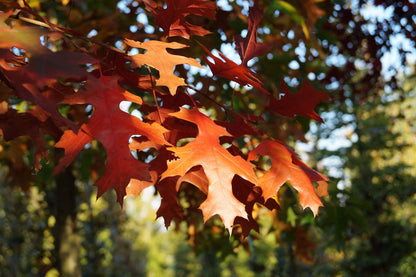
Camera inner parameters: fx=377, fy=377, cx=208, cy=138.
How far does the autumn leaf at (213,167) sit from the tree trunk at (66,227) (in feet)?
7.70

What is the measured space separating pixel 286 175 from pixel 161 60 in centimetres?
51

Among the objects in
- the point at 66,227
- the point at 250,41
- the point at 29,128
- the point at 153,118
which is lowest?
the point at 66,227

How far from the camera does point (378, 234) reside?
7.46 m

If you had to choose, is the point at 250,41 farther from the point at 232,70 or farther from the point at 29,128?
the point at 29,128

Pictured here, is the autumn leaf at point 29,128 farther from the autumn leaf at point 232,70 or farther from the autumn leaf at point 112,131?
the autumn leaf at point 232,70

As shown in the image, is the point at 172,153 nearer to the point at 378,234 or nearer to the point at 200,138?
the point at 200,138

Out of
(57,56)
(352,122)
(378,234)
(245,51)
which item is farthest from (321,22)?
(378,234)

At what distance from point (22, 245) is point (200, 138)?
22.9 ft

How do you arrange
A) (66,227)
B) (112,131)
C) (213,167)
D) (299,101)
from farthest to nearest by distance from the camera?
1. (66,227)
2. (299,101)
3. (213,167)
4. (112,131)

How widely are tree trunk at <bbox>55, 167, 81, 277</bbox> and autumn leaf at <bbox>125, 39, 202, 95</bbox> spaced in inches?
92.3

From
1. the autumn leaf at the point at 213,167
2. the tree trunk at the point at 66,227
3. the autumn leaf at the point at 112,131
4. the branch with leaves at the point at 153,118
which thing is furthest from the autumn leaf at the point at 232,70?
the tree trunk at the point at 66,227

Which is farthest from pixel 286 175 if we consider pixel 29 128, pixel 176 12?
pixel 29 128

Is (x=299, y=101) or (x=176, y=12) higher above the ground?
(x=176, y=12)

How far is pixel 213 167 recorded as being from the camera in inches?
41.7
